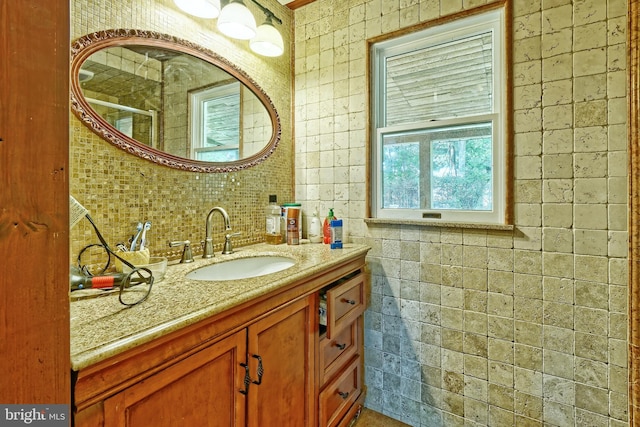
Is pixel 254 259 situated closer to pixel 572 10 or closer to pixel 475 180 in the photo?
pixel 475 180

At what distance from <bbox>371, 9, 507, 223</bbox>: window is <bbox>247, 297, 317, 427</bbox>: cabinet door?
34.0 inches

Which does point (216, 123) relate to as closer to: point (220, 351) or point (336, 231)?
point (336, 231)

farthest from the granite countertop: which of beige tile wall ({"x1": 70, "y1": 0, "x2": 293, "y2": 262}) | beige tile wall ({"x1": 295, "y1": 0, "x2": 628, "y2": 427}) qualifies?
beige tile wall ({"x1": 295, "y1": 0, "x2": 628, "y2": 427})

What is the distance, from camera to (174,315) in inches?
28.4

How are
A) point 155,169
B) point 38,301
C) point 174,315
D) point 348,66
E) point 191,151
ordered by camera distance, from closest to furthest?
point 38,301 < point 174,315 < point 155,169 < point 191,151 < point 348,66

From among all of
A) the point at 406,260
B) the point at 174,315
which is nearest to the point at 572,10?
the point at 406,260

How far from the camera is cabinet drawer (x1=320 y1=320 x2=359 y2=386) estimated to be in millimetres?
1349

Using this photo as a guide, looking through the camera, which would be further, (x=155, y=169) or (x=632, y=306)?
(x=155, y=169)

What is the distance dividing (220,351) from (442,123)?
145cm

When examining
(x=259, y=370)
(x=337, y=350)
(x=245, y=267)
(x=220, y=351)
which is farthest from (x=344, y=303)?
(x=220, y=351)

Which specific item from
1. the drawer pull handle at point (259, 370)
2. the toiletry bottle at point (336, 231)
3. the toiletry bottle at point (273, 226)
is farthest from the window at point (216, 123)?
the drawer pull handle at point (259, 370)

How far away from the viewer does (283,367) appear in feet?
3.58

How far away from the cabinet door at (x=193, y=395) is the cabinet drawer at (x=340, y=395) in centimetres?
57

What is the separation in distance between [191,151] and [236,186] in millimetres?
314
